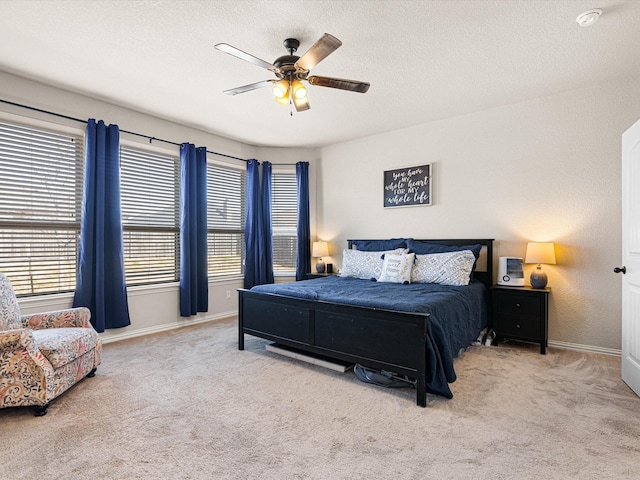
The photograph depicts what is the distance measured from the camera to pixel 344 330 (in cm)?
277

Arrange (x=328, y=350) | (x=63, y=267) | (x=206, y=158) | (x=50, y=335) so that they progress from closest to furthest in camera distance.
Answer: (x=50, y=335)
(x=328, y=350)
(x=63, y=267)
(x=206, y=158)

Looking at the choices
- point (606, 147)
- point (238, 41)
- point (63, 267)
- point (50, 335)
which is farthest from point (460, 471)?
point (63, 267)

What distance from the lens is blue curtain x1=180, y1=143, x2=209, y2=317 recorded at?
4.47m

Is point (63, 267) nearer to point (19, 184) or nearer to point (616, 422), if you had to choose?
point (19, 184)

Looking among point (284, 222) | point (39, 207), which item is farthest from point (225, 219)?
point (39, 207)

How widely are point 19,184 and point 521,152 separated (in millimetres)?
5154

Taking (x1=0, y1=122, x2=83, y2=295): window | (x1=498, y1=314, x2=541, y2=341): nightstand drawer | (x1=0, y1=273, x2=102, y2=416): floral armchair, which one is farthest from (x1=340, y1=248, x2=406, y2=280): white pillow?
(x1=0, y1=122, x2=83, y2=295): window

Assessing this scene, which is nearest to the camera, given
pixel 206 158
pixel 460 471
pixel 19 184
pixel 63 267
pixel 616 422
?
pixel 460 471

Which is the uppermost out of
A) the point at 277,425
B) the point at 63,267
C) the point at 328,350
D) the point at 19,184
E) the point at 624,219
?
the point at 19,184

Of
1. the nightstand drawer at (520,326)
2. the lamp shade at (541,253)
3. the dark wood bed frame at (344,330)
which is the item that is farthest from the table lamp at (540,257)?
the dark wood bed frame at (344,330)

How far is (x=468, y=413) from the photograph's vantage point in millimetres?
2209

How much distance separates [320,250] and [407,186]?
5.25 feet

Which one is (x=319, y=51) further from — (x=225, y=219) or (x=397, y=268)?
(x=225, y=219)

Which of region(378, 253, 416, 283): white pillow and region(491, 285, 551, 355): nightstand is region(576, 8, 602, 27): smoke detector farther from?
region(378, 253, 416, 283): white pillow
